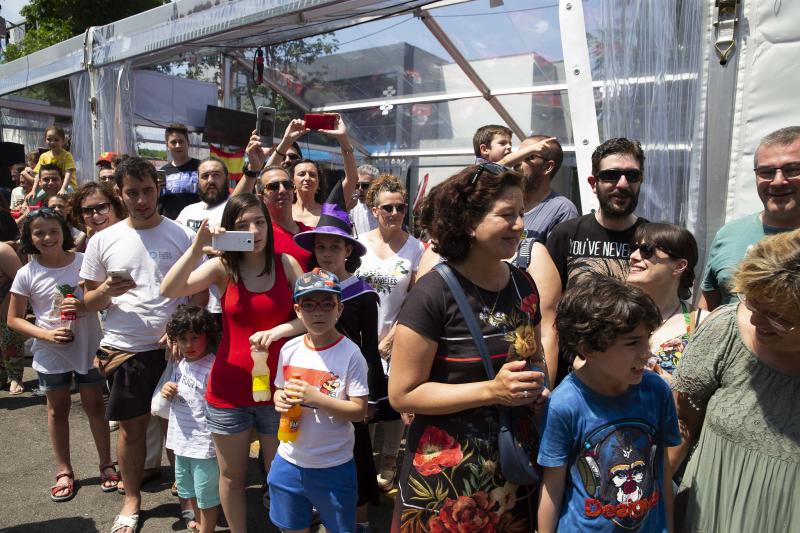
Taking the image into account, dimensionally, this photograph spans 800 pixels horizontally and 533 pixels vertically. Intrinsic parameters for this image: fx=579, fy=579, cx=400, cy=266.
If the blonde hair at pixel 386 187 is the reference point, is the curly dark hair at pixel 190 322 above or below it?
below

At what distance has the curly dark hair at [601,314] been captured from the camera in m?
1.66

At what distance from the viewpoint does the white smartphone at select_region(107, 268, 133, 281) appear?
129 inches

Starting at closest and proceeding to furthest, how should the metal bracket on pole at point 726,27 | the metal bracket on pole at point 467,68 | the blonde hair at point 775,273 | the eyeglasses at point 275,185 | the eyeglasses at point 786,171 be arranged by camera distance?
the blonde hair at point 775,273
the eyeglasses at point 786,171
the metal bracket on pole at point 726,27
the eyeglasses at point 275,185
the metal bracket on pole at point 467,68

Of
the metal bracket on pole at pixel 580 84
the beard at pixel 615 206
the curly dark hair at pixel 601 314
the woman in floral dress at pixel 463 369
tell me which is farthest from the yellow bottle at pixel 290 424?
the metal bracket on pole at pixel 580 84

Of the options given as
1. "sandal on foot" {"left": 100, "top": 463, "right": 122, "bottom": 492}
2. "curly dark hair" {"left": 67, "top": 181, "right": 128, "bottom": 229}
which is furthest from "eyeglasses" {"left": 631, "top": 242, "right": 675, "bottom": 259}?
"curly dark hair" {"left": 67, "top": 181, "right": 128, "bottom": 229}

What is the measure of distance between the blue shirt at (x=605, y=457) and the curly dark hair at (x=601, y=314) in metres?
0.17

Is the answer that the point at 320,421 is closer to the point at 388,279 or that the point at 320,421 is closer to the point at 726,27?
the point at 388,279

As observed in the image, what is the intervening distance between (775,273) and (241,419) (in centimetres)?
232

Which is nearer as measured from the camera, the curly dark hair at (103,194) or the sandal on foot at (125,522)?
the sandal on foot at (125,522)

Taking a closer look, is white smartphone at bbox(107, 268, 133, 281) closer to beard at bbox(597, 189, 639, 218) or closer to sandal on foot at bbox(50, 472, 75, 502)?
sandal on foot at bbox(50, 472, 75, 502)

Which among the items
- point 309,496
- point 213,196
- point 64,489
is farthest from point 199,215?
point 309,496

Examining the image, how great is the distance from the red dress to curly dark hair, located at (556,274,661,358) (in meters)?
1.55

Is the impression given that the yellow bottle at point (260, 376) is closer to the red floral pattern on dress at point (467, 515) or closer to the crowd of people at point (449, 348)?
the crowd of people at point (449, 348)

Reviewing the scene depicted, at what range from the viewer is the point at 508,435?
176cm
